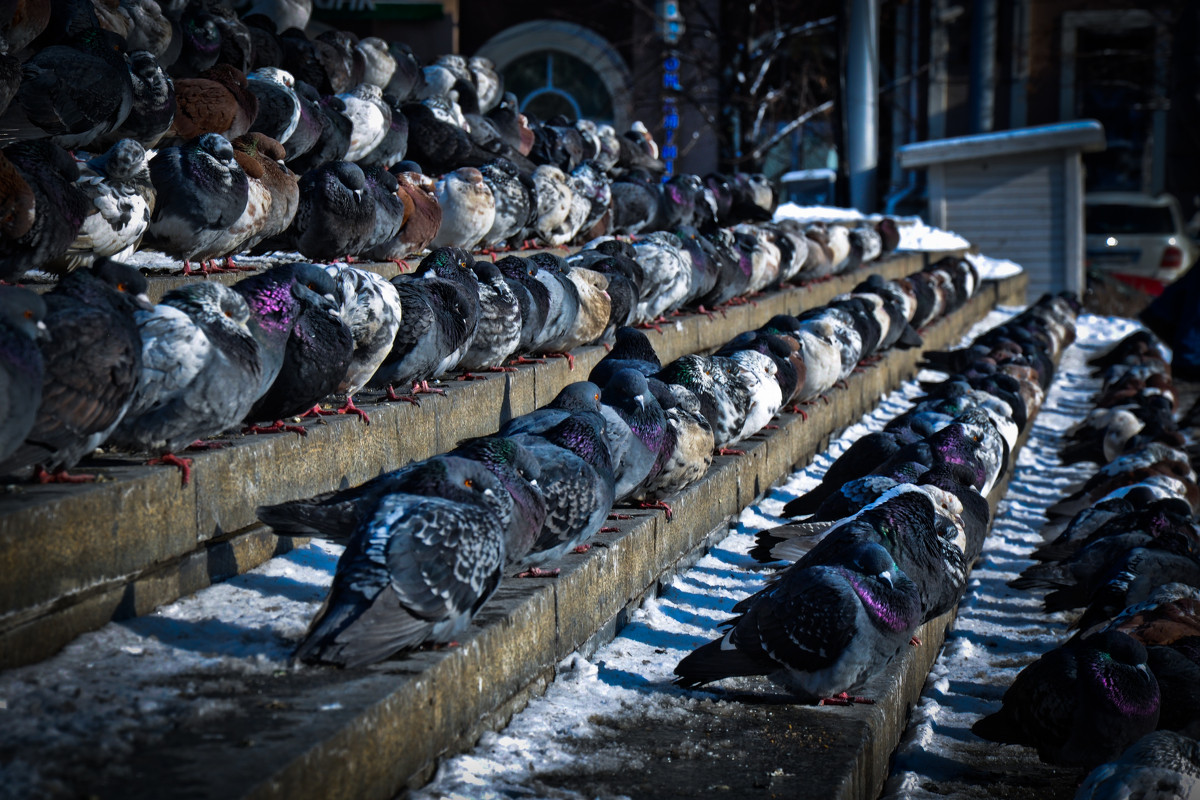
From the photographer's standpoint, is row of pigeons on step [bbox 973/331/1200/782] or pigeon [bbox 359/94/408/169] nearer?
row of pigeons on step [bbox 973/331/1200/782]

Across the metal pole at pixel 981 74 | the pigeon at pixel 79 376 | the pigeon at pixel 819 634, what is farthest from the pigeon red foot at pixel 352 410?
the metal pole at pixel 981 74

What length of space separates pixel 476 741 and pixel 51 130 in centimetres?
328

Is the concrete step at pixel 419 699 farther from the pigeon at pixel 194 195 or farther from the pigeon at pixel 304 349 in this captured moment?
the pigeon at pixel 194 195

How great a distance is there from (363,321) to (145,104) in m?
1.98

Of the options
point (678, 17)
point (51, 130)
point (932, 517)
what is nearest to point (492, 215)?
point (51, 130)

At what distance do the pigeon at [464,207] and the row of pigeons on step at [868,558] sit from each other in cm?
229

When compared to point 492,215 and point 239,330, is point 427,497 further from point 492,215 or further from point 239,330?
point 492,215

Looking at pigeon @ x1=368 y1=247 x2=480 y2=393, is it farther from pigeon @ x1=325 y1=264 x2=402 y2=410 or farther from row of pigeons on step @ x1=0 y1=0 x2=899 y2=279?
row of pigeons on step @ x1=0 y1=0 x2=899 y2=279

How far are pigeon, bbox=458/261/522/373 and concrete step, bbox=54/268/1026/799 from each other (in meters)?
1.02

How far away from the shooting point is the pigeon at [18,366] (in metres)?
2.65

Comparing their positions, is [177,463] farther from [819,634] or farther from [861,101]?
[861,101]

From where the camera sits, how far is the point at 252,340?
3557 mm

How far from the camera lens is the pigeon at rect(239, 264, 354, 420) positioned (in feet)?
12.3

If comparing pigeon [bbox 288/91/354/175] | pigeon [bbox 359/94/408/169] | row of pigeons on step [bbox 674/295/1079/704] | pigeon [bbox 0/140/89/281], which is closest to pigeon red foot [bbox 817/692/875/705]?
row of pigeons on step [bbox 674/295/1079/704]
